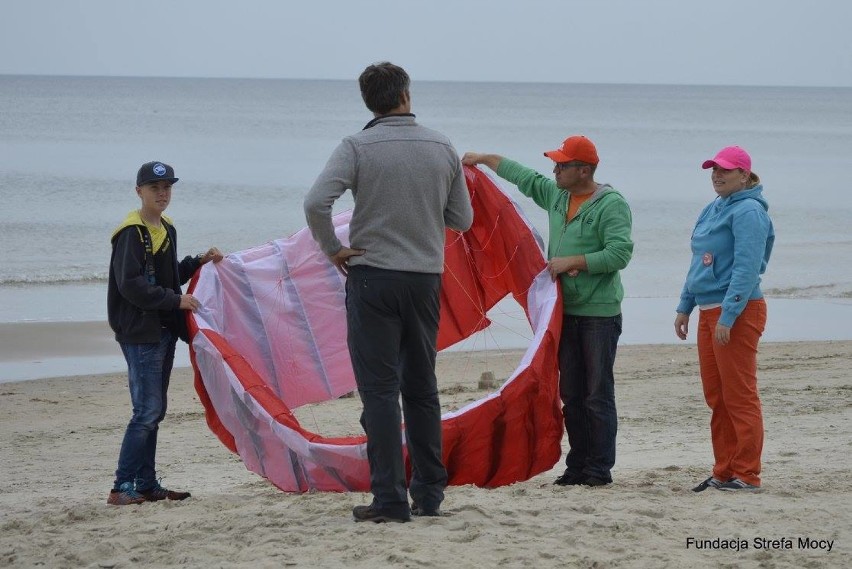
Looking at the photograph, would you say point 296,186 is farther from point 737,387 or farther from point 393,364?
point 393,364

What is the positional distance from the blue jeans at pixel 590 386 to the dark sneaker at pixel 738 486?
57cm

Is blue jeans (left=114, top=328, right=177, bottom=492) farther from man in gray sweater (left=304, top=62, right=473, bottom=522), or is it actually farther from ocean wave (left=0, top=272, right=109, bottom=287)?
ocean wave (left=0, top=272, right=109, bottom=287)

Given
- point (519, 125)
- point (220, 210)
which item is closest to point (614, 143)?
point (519, 125)

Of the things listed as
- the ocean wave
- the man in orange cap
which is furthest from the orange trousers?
the ocean wave

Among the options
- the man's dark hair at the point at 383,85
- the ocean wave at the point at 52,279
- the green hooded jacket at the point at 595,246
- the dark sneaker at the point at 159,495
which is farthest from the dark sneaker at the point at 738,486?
the ocean wave at the point at 52,279

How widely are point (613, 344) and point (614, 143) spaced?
59.8 metres

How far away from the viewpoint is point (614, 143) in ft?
209

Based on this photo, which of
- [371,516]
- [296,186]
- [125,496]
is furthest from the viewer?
[296,186]

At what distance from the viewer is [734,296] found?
5.05 m

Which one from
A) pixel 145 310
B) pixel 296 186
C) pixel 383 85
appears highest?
pixel 296 186

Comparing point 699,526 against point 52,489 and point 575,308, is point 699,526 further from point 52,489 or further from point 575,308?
point 52,489

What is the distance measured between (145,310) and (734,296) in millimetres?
2837

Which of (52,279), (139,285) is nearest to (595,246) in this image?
(139,285)

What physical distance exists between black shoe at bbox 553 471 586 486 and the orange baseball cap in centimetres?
163
